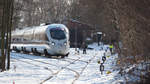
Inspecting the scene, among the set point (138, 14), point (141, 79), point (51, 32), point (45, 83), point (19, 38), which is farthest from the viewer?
point (19, 38)

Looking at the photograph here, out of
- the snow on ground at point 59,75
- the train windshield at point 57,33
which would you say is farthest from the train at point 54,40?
the snow on ground at point 59,75

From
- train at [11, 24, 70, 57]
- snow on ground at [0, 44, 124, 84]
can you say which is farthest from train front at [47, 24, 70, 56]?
snow on ground at [0, 44, 124, 84]

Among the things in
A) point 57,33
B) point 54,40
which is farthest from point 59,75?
point 57,33

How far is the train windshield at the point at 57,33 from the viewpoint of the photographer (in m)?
29.1

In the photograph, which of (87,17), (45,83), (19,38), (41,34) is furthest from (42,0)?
(45,83)

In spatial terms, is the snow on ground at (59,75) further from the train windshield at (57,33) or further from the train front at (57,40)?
the train windshield at (57,33)

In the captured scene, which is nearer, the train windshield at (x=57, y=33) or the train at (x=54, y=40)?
the train at (x=54, y=40)

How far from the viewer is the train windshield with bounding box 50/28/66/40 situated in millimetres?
29125

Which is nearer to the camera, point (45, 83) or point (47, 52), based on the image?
point (45, 83)

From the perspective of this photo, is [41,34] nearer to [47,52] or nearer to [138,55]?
[47,52]

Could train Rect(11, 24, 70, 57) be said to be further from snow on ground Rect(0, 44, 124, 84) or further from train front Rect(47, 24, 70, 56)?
snow on ground Rect(0, 44, 124, 84)

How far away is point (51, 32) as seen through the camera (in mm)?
29344

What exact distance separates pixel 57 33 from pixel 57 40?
81 cm

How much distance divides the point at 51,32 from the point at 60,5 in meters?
52.3
